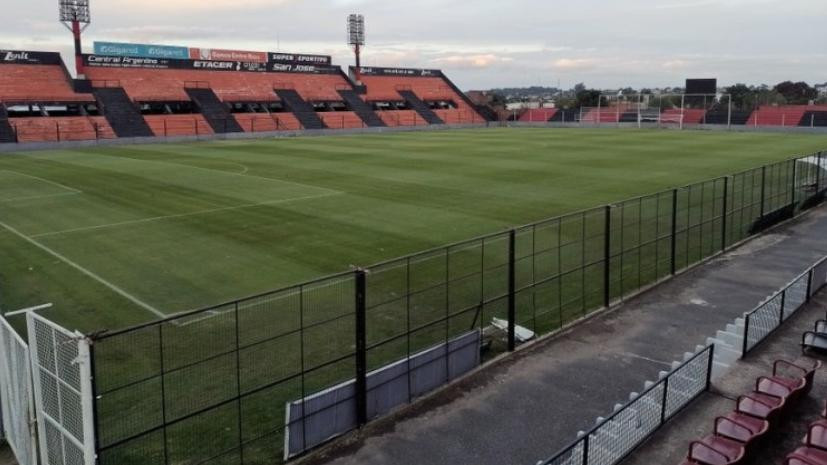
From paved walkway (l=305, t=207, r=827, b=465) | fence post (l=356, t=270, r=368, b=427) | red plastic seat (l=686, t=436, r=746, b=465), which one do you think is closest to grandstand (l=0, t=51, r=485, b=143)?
paved walkway (l=305, t=207, r=827, b=465)

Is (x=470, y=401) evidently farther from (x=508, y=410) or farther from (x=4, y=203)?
(x=4, y=203)

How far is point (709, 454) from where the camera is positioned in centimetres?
930

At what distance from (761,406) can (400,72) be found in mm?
97865

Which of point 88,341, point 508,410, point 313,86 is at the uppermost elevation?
point 313,86

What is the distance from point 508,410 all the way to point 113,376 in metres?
7.56

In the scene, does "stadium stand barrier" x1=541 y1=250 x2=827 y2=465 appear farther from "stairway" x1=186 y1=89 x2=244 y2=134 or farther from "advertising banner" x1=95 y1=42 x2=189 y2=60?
"advertising banner" x1=95 y1=42 x2=189 y2=60

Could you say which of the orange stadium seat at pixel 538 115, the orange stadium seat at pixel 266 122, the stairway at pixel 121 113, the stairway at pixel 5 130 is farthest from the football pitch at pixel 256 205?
the orange stadium seat at pixel 538 115

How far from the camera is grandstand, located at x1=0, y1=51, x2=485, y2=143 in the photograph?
215 ft

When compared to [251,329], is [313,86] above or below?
above

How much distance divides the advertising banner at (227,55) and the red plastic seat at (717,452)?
83150 millimetres

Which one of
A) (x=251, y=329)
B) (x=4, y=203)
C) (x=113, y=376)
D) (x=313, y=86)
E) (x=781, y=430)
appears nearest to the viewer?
(x=781, y=430)

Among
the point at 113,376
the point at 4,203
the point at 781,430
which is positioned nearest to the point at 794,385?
the point at 781,430

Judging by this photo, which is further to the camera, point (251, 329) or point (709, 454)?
point (251, 329)

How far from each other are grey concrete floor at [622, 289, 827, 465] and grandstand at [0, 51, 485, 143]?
61138 millimetres
